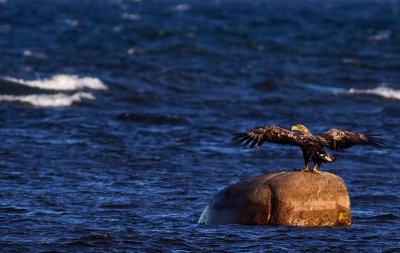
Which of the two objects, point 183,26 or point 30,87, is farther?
point 183,26

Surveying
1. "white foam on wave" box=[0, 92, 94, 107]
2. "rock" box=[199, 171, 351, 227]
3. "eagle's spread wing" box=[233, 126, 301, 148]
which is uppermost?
"eagle's spread wing" box=[233, 126, 301, 148]

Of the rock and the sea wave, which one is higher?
the sea wave

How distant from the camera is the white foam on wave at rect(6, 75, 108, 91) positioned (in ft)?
81.0

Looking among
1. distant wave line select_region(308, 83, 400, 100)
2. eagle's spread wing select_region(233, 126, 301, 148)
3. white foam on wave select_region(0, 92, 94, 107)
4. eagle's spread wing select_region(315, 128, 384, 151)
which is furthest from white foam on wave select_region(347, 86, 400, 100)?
eagle's spread wing select_region(233, 126, 301, 148)

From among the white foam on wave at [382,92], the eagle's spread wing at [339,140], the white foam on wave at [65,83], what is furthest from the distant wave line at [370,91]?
the eagle's spread wing at [339,140]

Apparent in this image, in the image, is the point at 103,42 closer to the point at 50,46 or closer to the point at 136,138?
the point at 50,46

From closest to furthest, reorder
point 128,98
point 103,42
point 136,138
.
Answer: point 136,138, point 128,98, point 103,42

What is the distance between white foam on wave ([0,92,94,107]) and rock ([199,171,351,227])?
11.3 m

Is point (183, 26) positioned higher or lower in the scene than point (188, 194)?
higher

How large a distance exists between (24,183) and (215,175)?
273 centimetres

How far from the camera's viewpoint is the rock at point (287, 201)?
36.8ft

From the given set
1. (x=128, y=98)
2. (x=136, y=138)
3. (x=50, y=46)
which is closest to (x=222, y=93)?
(x=128, y=98)

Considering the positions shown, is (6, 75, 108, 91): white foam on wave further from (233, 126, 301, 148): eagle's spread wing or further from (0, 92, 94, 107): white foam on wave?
(233, 126, 301, 148): eagle's spread wing

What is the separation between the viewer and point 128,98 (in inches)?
941
